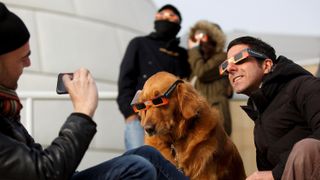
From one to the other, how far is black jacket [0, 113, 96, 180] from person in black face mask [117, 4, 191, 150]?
107 inches

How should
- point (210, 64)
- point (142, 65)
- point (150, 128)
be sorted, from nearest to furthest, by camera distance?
point (150, 128) < point (142, 65) < point (210, 64)

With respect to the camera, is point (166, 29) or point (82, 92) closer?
point (82, 92)

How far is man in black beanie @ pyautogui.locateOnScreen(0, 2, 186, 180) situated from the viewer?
252cm

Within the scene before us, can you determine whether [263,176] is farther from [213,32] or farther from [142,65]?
[213,32]

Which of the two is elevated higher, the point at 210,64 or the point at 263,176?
the point at 263,176

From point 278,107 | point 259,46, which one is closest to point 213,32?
point 259,46

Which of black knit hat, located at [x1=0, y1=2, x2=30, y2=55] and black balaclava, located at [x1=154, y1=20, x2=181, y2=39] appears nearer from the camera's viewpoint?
black knit hat, located at [x1=0, y1=2, x2=30, y2=55]

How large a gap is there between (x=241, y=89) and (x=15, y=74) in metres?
1.32

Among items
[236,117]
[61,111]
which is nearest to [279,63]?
[236,117]

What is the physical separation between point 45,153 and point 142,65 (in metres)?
3.03

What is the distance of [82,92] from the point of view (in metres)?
2.77

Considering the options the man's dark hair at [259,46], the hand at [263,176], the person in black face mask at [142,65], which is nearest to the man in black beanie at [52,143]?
the hand at [263,176]

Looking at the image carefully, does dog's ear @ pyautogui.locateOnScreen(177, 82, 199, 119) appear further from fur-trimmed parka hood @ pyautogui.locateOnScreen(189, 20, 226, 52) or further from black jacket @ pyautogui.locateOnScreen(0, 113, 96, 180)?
fur-trimmed parka hood @ pyautogui.locateOnScreen(189, 20, 226, 52)

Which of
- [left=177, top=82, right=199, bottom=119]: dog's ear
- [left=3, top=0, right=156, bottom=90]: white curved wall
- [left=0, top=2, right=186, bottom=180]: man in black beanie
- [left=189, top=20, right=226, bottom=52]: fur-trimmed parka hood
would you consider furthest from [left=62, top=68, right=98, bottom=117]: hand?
[left=3, top=0, right=156, bottom=90]: white curved wall
